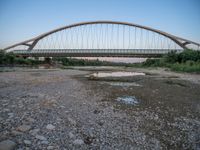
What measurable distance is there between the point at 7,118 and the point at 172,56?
51.5m

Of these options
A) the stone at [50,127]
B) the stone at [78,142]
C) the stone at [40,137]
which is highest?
the stone at [40,137]

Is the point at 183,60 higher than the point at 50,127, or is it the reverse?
the point at 183,60

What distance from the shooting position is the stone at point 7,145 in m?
2.90

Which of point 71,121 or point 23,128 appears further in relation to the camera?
point 71,121

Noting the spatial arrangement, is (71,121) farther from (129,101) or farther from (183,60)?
(183,60)

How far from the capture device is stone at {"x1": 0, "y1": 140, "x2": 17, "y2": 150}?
9.52 ft

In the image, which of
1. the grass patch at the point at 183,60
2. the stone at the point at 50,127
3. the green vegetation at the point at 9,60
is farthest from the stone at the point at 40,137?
the green vegetation at the point at 9,60

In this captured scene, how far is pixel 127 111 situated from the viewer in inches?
233

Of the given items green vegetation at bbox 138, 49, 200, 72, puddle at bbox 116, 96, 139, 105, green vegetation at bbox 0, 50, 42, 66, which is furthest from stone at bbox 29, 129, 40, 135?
green vegetation at bbox 0, 50, 42, 66

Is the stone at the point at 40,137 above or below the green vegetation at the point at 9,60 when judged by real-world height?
below

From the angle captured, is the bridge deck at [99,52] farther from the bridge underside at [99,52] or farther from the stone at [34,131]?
the stone at [34,131]

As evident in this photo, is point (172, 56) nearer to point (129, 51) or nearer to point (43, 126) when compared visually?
point (129, 51)

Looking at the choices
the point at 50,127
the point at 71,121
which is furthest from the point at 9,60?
the point at 50,127

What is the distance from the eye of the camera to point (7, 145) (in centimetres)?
298
